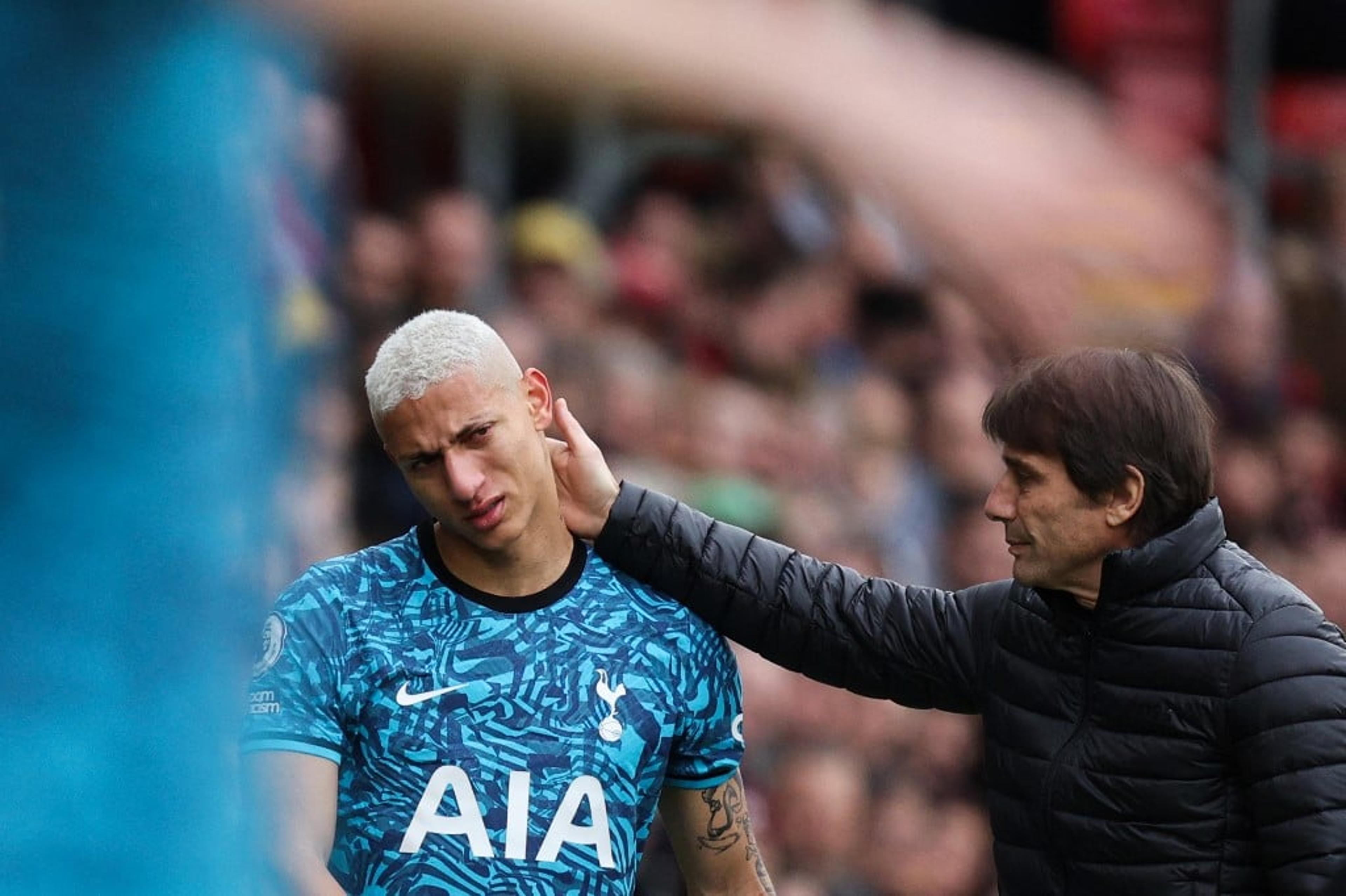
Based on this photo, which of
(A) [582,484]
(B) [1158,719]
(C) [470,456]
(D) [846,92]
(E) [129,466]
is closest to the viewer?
(E) [129,466]

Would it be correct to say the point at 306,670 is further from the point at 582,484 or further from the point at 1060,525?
the point at 1060,525

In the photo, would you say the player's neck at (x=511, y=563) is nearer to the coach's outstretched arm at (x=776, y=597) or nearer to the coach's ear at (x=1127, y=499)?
the coach's outstretched arm at (x=776, y=597)

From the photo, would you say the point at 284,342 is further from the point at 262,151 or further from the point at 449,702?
the point at 449,702

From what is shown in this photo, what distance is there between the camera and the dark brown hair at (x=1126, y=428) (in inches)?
131

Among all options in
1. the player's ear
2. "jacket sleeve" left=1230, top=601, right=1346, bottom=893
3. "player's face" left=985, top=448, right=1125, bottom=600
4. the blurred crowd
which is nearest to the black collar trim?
the player's ear

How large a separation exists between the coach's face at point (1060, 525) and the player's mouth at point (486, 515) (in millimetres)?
846

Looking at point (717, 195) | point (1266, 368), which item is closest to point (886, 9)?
point (717, 195)

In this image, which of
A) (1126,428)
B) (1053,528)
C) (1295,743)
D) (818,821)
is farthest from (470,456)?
(818,821)

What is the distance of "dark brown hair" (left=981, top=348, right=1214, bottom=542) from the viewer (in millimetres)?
3322

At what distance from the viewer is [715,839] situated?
3.79 m

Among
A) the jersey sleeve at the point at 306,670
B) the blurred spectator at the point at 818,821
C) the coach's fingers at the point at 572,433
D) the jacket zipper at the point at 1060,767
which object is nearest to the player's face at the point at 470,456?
the coach's fingers at the point at 572,433

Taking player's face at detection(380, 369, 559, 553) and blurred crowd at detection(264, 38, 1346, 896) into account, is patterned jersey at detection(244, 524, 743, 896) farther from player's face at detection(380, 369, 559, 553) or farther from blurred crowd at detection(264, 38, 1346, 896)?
blurred crowd at detection(264, 38, 1346, 896)

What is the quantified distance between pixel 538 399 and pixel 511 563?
30 centimetres

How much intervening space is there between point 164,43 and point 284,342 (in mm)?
320
